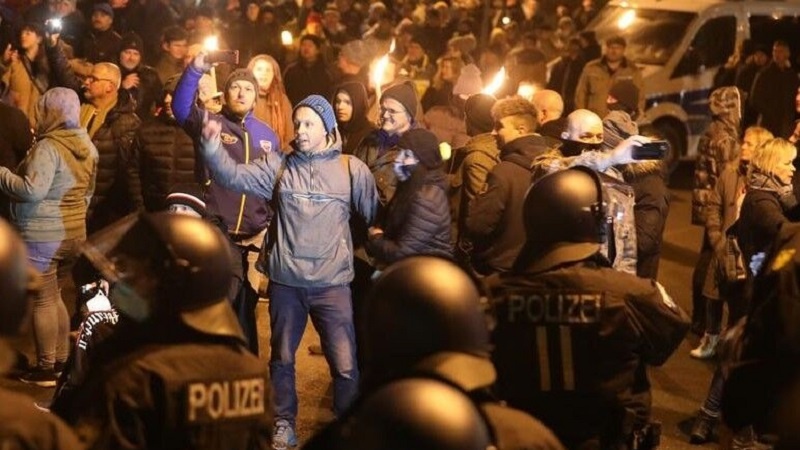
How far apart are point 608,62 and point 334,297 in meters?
8.44

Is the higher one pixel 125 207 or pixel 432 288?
pixel 432 288

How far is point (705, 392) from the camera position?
8.03m

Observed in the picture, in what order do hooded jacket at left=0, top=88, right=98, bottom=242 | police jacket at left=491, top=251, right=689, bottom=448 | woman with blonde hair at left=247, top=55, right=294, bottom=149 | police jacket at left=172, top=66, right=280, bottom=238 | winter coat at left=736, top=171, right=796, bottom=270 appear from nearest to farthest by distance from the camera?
1. police jacket at left=491, top=251, right=689, bottom=448
2. winter coat at left=736, top=171, right=796, bottom=270
3. police jacket at left=172, top=66, right=280, bottom=238
4. hooded jacket at left=0, top=88, right=98, bottom=242
5. woman with blonde hair at left=247, top=55, right=294, bottom=149

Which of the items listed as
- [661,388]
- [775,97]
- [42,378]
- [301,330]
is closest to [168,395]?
[301,330]

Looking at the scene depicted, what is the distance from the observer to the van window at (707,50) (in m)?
17.1

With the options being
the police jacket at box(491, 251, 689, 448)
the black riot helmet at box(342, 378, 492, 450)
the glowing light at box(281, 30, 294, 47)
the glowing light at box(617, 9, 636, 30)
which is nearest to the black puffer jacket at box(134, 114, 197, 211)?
the police jacket at box(491, 251, 689, 448)

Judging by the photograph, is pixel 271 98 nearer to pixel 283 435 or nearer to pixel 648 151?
pixel 283 435

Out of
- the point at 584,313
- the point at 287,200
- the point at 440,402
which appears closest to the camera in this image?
the point at 440,402

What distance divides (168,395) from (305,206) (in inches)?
114

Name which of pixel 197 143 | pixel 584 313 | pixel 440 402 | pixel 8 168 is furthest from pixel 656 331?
pixel 8 168

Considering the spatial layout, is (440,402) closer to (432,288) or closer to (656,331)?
(432,288)

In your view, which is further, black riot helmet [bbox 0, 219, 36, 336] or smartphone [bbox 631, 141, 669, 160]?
smartphone [bbox 631, 141, 669, 160]

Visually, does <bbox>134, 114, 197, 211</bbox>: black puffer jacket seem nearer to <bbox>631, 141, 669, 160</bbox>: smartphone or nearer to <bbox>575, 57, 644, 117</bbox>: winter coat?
<bbox>631, 141, 669, 160</bbox>: smartphone

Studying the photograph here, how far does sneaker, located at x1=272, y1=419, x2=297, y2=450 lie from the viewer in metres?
6.44
